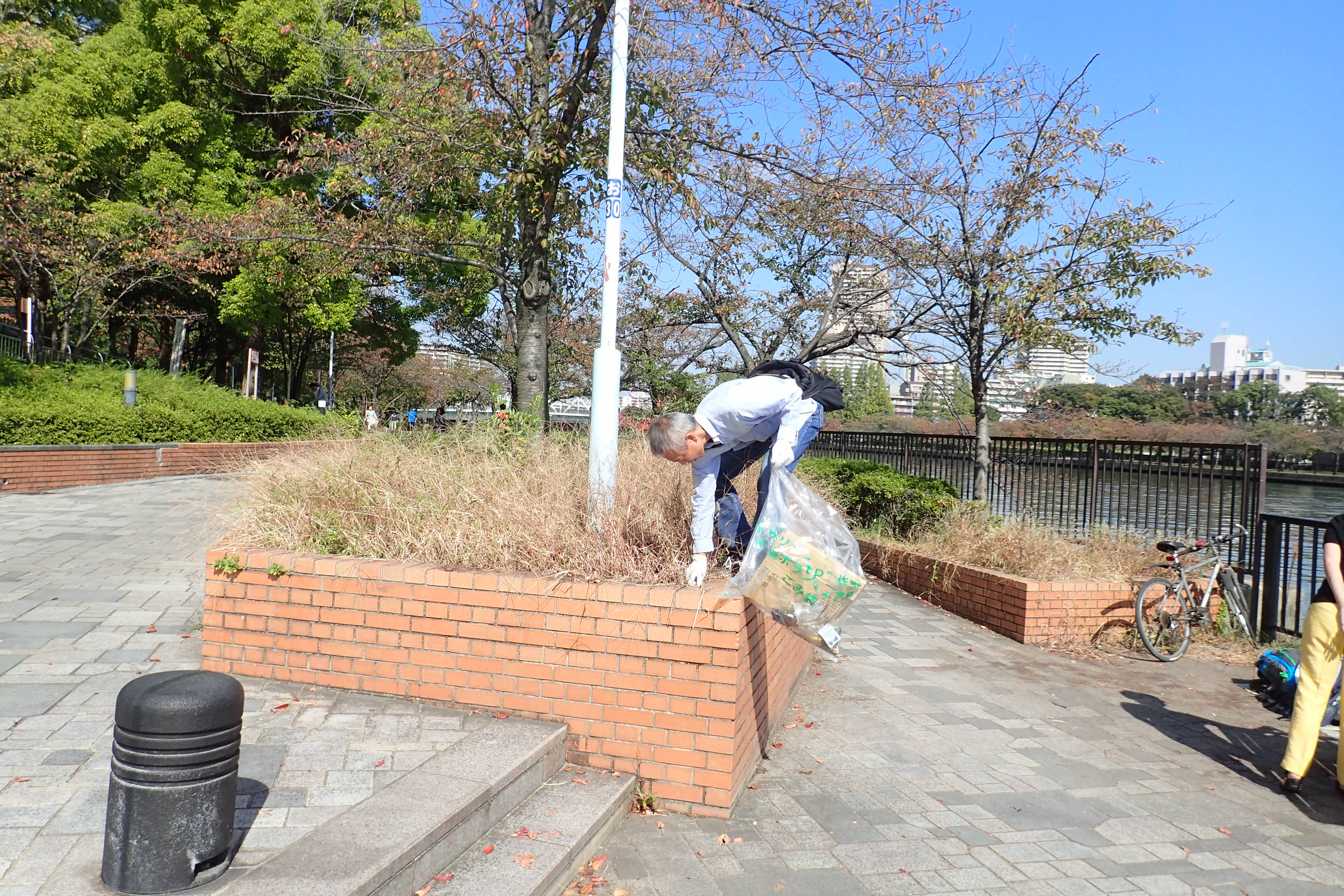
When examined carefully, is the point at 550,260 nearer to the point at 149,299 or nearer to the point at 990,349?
the point at 990,349

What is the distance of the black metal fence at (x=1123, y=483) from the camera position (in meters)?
8.16

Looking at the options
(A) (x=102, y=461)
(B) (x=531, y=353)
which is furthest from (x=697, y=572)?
(A) (x=102, y=461)

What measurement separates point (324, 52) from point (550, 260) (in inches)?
112

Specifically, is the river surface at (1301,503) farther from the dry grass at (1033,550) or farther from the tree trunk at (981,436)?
the tree trunk at (981,436)

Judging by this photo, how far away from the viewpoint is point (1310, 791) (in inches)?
186

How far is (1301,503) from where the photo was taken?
12.0 m

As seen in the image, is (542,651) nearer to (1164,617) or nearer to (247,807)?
(247,807)

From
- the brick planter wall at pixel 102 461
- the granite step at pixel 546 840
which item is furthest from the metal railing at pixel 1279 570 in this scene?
the brick planter wall at pixel 102 461

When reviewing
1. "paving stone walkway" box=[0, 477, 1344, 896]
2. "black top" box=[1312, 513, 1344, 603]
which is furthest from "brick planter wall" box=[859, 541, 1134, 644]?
"black top" box=[1312, 513, 1344, 603]

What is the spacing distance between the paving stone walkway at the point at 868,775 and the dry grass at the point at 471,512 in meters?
0.81

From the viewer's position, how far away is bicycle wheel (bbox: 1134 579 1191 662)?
7.32 m

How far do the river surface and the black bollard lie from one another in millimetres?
5883

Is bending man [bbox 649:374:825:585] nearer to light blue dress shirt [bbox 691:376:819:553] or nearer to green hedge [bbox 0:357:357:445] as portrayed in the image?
light blue dress shirt [bbox 691:376:819:553]

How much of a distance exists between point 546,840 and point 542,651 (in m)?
0.99
